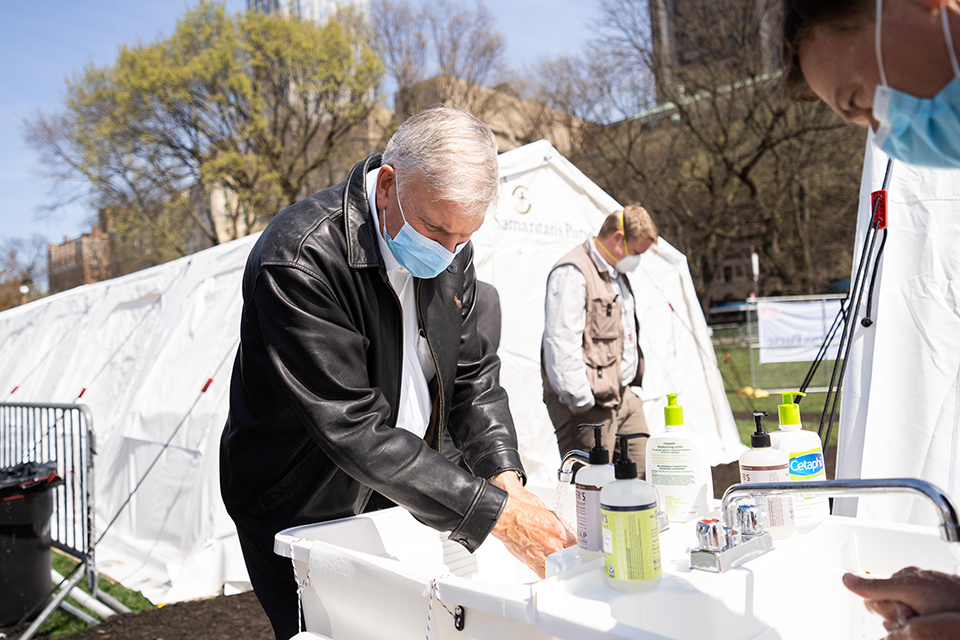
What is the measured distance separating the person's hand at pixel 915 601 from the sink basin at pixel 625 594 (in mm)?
193

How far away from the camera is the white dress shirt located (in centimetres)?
364

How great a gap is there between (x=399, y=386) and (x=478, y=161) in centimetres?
63

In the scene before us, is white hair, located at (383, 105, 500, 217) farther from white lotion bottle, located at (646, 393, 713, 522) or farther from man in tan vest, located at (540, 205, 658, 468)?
man in tan vest, located at (540, 205, 658, 468)

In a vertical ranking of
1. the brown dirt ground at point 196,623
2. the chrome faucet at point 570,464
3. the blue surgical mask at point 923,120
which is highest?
the blue surgical mask at point 923,120

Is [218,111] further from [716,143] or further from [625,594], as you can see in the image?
[625,594]

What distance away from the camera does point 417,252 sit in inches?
68.2

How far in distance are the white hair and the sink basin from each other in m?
0.86

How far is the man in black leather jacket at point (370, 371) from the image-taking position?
1.42 m

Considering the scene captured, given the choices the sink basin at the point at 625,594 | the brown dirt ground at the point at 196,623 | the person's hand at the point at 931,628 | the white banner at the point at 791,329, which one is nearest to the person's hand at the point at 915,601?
the person's hand at the point at 931,628

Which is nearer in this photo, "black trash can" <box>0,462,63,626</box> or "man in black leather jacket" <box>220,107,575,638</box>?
"man in black leather jacket" <box>220,107,575,638</box>

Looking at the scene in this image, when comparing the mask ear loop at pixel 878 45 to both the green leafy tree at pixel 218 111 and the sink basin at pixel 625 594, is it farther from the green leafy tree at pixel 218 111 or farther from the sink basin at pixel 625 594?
the green leafy tree at pixel 218 111

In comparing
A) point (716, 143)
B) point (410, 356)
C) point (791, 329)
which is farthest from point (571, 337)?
point (716, 143)

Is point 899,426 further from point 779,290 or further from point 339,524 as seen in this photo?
point 779,290

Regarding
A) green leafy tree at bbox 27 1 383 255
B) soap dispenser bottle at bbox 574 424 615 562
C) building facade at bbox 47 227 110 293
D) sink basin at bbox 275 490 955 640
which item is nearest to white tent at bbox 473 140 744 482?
sink basin at bbox 275 490 955 640
